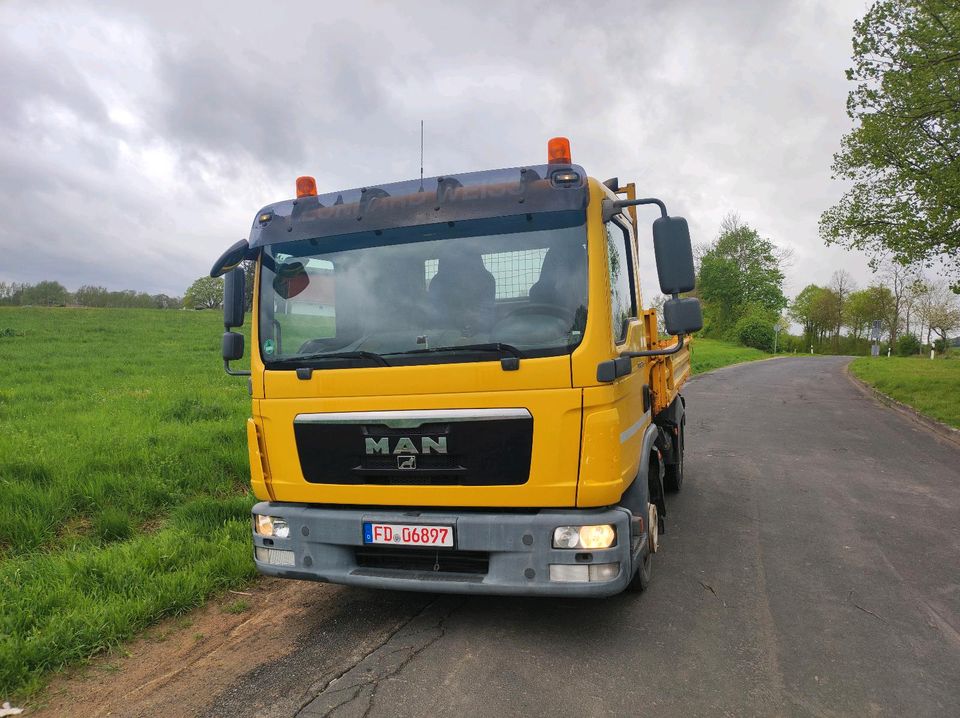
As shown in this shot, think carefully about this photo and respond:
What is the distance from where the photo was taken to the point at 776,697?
115 inches

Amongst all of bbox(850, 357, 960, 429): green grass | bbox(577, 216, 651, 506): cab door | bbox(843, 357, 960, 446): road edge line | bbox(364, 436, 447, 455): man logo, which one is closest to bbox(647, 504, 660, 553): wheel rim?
bbox(577, 216, 651, 506): cab door

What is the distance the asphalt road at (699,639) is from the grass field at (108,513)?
1.06 metres

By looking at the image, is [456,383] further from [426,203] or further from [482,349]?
[426,203]

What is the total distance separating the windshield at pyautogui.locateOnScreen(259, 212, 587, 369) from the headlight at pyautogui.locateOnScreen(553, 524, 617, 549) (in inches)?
35.6

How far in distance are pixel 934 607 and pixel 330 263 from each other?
4.21 meters

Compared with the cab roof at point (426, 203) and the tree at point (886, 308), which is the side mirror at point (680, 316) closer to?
the cab roof at point (426, 203)

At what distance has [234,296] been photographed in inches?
160

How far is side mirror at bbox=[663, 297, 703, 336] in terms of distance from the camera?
11.0 ft

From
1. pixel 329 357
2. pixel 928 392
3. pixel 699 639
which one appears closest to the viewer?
pixel 699 639

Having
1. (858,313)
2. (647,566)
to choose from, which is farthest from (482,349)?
(858,313)

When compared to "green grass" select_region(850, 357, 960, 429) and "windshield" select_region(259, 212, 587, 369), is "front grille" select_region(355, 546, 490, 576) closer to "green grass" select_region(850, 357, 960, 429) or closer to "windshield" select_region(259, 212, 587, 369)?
"windshield" select_region(259, 212, 587, 369)

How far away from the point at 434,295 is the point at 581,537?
1.49m

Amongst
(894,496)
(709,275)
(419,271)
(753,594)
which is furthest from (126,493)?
(709,275)

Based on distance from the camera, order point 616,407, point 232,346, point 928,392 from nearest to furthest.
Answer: point 616,407
point 232,346
point 928,392
